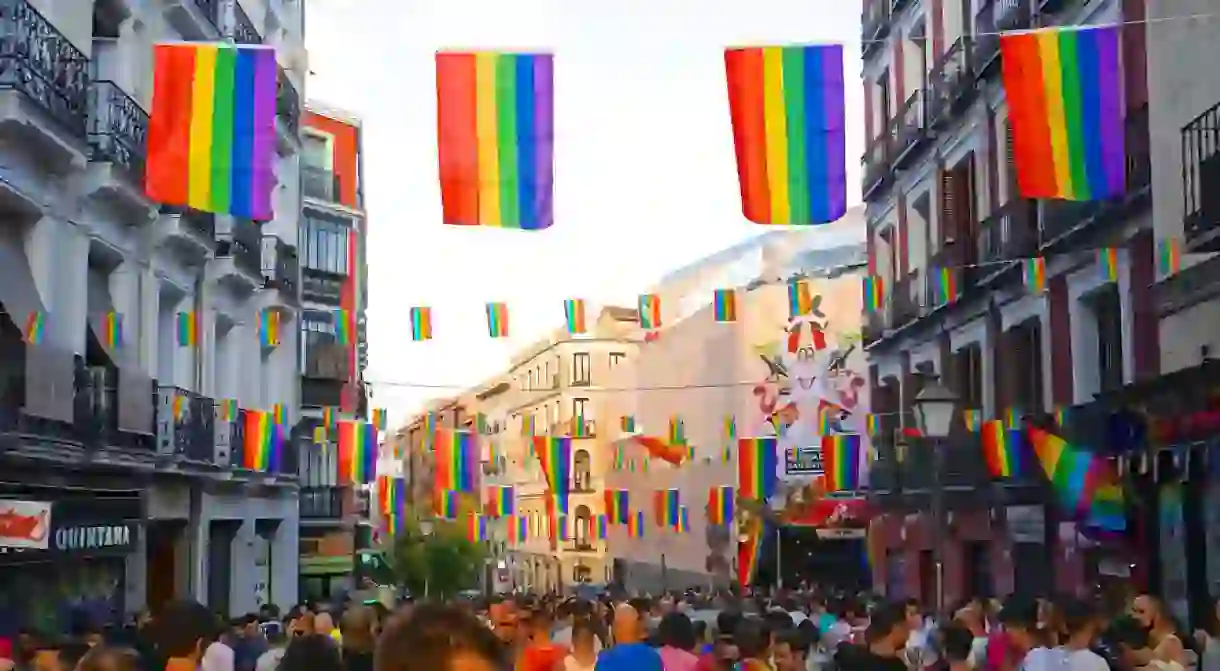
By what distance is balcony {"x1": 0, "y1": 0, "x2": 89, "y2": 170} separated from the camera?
50.8 ft

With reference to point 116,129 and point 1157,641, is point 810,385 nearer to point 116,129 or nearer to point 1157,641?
point 116,129

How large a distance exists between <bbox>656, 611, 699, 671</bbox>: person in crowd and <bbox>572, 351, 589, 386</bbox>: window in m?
61.9

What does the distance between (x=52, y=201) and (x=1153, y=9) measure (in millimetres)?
12076

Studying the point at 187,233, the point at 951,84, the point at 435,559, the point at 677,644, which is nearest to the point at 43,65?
the point at 187,233

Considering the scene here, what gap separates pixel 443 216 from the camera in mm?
13531

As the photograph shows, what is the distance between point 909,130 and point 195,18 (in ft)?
41.1

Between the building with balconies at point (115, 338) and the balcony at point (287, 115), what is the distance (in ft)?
0.37

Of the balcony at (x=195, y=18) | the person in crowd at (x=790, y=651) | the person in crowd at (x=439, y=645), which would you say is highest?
the balcony at (x=195, y=18)

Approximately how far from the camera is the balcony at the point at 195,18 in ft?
74.3

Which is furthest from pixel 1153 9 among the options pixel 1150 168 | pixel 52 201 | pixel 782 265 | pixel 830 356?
pixel 782 265

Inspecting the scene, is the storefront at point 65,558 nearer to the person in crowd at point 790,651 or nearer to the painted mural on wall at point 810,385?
the person in crowd at point 790,651

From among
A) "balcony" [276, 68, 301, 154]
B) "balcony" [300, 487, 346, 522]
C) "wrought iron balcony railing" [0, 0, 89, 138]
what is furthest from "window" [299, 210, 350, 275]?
"wrought iron balcony railing" [0, 0, 89, 138]

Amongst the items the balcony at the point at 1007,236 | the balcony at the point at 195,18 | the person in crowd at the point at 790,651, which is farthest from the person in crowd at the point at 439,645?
the balcony at the point at 195,18

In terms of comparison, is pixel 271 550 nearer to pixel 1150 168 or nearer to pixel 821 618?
pixel 821 618
